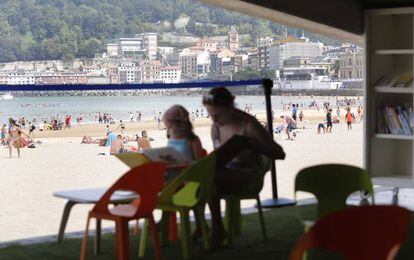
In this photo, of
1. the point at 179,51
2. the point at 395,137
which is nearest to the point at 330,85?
the point at 179,51

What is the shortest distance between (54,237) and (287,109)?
116 ft

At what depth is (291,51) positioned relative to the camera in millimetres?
51125

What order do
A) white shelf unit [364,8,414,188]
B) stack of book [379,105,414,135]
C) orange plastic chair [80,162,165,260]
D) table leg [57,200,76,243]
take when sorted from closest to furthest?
1. orange plastic chair [80,162,165,260]
2. table leg [57,200,76,243]
3. stack of book [379,105,414,135]
4. white shelf unit [364,8,414,188]

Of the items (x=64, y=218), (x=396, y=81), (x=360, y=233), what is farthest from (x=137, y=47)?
(x=360, y=233)

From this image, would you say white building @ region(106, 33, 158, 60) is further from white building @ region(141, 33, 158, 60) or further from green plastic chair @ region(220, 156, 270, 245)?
green plastic chair @ region(220, 156, 270, 245)

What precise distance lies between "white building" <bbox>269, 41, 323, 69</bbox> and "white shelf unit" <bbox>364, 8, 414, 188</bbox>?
135ft

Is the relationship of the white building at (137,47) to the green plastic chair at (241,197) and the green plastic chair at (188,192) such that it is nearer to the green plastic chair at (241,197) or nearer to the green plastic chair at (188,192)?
the green plastic chair at (241,197)

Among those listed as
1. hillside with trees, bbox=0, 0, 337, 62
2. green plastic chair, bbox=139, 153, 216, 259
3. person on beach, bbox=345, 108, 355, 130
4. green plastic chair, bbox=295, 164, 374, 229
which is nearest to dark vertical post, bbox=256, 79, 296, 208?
green plastic chair, bbox=139, 153, 216, 259

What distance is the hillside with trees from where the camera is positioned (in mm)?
50656

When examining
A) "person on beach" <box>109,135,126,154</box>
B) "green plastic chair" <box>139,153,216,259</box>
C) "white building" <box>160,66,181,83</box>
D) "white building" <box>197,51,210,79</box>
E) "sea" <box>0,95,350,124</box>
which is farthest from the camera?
"white building" <box>197,51,210,79</box>

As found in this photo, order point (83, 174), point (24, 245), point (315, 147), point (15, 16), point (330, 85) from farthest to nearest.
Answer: point (15, 16), point (330, 85), point (315, 147), point (83, 174), point (24, 245)

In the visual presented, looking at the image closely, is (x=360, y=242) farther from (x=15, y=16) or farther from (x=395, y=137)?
(x=15, y=16)

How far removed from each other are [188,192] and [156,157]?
0.30 metres

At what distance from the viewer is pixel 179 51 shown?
170 ft
